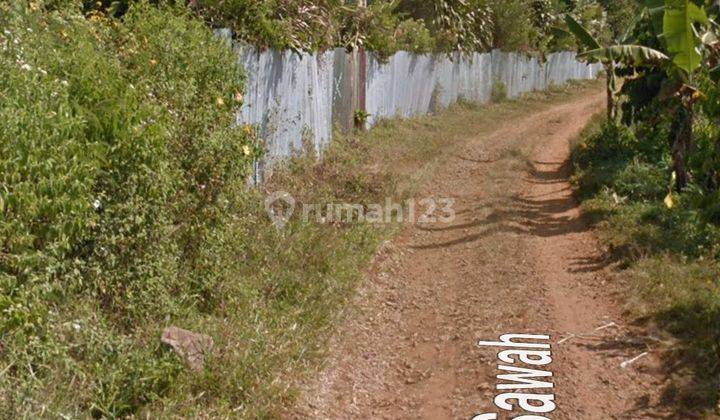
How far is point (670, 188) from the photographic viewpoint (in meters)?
12.2

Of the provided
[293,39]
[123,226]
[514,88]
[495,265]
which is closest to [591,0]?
[514,88]

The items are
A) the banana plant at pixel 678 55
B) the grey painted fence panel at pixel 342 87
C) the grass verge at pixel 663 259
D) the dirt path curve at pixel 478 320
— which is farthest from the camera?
the grey painted fence panel at pixel 342 87

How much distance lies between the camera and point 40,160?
509cm

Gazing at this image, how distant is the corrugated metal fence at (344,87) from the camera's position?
12.2m

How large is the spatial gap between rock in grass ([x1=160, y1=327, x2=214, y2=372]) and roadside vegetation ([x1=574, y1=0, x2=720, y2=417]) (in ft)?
11.2

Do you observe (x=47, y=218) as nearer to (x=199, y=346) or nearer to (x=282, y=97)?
(x=199, y=346)

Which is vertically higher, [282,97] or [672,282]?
[282,97]

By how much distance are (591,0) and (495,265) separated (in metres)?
32.7

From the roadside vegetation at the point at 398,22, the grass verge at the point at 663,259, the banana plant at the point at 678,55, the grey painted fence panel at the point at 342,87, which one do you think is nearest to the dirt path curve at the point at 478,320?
the grass verge at the point at 663,259

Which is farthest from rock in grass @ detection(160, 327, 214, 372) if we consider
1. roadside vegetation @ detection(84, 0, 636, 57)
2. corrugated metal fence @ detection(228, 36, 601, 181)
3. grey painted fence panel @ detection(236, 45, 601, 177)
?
roadside vegetation @ detection(84, 0, 636, 57)

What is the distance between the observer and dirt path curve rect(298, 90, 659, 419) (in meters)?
Result: 6.95

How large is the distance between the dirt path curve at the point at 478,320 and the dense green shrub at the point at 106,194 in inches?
53.7
